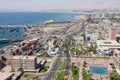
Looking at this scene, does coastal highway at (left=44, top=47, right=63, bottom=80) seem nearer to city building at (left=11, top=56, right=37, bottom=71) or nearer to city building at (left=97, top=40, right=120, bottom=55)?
city building at (left=11, top=56, right=37, bottom=71)

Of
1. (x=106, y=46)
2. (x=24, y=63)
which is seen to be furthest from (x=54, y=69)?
(x=106, y=46)

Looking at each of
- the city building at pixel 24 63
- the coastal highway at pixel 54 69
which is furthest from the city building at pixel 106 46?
the city building at pixel 24 63

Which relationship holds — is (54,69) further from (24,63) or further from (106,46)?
(106,46)

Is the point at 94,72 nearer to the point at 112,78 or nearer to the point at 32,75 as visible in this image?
the point at 112,78

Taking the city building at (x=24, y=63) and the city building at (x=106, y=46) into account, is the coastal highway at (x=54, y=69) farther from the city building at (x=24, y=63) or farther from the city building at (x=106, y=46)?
the city building at (x=106, y=46)

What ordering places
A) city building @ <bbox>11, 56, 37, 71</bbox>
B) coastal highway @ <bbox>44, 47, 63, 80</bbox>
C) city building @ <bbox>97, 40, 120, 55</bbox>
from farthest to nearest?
city building @ <bbox>97, 40, 120, 55</bbox>, city building @ <bbox>11, 56, 37, 71</bbox>, coastal highway @ <bbox>44, 47, 63, 80</bbox>

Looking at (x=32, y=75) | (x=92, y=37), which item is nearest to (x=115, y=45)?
(x=92, y=37)

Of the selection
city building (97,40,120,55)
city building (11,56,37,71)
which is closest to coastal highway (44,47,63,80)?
city building (11,56,37,71)

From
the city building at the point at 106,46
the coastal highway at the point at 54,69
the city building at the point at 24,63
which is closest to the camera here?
the coastal highway at the point at 54,69
